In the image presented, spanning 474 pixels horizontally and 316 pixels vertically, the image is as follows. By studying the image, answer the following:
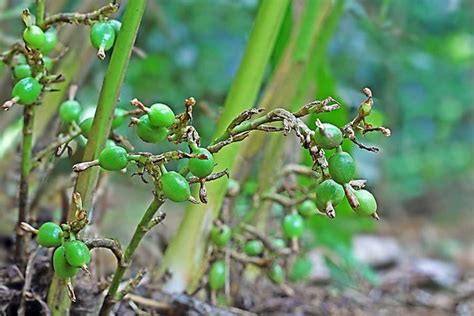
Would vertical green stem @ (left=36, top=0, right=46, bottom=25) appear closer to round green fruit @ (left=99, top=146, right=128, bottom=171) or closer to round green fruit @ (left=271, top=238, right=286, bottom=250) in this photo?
round green fruit @ (left=99, top=146, right=128, bottom=171)

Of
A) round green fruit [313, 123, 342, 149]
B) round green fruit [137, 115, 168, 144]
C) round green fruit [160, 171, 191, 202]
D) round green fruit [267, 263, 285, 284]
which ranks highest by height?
round green fruit [313, 123, 342, 149]

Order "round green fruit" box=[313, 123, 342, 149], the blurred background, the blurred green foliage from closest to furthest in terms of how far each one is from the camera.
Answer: "round green fruit" box=[313, 123, 342, 149], the blurred background, the blurred green foliage

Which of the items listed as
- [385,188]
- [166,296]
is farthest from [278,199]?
[385,188]

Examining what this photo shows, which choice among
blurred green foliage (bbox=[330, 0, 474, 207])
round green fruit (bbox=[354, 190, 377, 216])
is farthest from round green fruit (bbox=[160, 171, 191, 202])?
blurred green foliage (bbox=[330, 0, 474, 207])

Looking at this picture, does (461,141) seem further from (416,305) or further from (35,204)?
(35,204)

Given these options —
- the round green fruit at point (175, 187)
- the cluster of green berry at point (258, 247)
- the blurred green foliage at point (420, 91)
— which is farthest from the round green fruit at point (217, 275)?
the blurred green foliage at point (420, 91)

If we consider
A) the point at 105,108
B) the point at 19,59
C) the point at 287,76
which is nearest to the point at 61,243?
the point at 105,108

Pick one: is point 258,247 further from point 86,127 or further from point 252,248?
point 86,127
